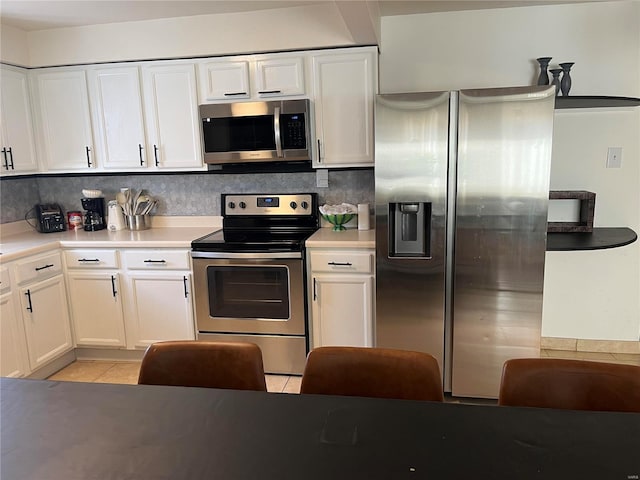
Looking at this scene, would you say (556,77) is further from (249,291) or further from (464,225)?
(249,291)

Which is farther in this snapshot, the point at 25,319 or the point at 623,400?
the point at 25,319

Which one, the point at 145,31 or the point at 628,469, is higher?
the point at 145,31

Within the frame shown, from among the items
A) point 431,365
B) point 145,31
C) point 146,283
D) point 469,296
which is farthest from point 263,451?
point 145,31

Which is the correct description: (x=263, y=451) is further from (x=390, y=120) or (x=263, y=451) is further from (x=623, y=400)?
(x=390, y=120)

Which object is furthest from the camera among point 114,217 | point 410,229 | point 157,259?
point 114,217

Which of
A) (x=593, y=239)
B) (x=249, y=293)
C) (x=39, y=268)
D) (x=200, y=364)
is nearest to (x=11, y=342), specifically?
(x=39, y=268)

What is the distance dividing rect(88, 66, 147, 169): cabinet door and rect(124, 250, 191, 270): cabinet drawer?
0.65 m

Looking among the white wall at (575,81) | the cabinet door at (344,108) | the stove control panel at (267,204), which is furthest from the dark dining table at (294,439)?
the white wall at (575,81)

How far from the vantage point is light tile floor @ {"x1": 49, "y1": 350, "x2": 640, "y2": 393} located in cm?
299

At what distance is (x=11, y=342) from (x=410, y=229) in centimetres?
238

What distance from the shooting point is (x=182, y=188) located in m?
3.55

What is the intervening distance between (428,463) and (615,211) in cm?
280

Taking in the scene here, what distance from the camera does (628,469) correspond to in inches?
34.6

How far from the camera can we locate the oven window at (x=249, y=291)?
2893mm
